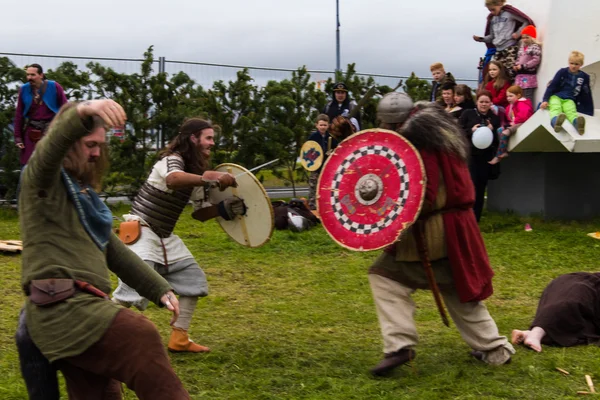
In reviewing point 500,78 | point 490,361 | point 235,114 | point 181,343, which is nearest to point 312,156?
point 235,114

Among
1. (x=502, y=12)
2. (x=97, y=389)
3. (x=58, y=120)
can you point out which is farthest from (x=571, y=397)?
(x=502, y=12)

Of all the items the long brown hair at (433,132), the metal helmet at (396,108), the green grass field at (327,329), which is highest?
the metal helmet at (396,108)

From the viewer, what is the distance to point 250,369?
463 centimetres

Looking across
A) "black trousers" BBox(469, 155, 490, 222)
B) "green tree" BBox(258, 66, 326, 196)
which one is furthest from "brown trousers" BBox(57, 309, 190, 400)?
"green tree" BBox(258, 66, 326, 196)

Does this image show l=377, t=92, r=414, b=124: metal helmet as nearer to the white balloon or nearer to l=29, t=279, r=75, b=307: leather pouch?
l=29, t=279, r=75, b=307: leather pouch

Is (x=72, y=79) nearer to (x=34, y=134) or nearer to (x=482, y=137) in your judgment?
(x=34, y=134)

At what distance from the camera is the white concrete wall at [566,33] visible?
9617 millimetres

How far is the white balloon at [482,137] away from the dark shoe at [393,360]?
4.76 metres

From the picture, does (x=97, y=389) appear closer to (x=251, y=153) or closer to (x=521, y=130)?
(x=521, y=130)

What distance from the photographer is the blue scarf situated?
9.17ft

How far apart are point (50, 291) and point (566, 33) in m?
8.42

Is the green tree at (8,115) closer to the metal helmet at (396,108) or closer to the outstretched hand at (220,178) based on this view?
the outstretched hand at (220,178)

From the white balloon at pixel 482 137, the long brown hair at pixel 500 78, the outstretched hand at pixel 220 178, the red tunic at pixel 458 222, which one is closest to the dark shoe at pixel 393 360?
the red tunic at pixel 458 222

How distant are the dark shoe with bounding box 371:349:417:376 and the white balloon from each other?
15.6 ft
